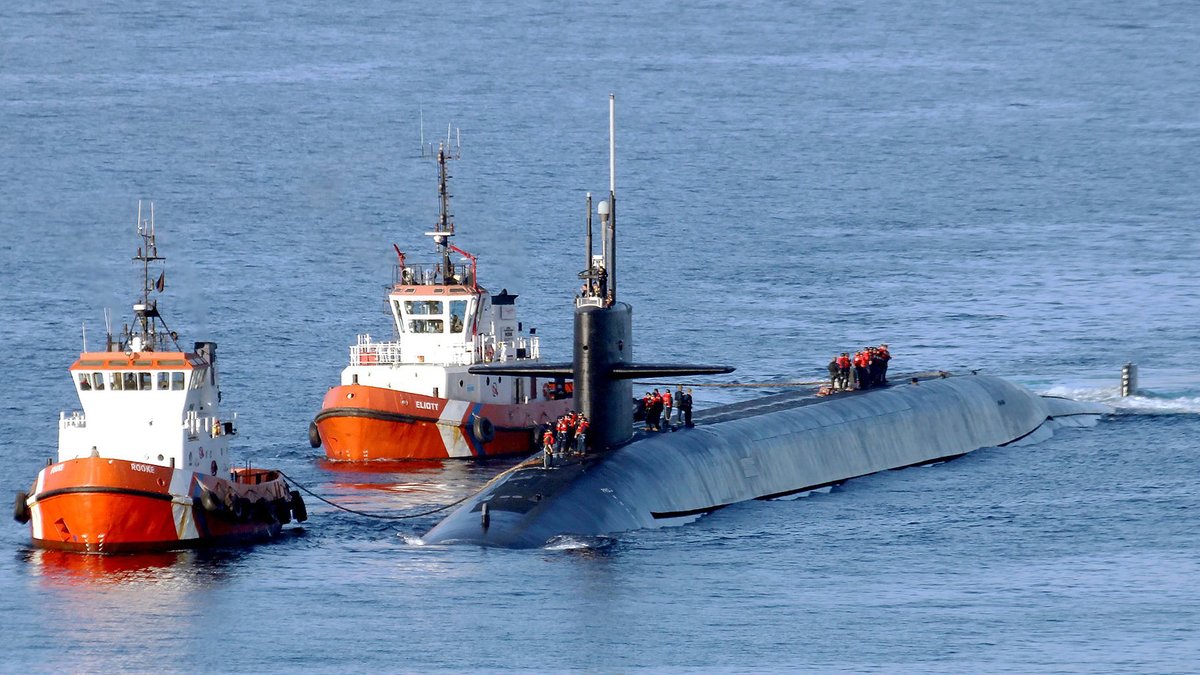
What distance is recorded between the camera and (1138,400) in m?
67.5

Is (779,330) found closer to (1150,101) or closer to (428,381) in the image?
(428,381)

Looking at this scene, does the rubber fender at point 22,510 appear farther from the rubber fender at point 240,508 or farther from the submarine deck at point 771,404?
the submarine deck at point 771,404

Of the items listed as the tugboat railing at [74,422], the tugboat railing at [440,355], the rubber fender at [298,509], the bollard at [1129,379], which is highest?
the tugboat railing at [440,355]

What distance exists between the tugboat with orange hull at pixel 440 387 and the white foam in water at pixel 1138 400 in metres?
16.0

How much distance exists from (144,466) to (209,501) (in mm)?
1450

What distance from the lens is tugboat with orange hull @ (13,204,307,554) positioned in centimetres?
4291

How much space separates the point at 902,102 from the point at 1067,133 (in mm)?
13285

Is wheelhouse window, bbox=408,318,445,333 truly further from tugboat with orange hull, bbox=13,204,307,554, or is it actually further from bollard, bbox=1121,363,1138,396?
bollard, bbox=1121,363,1138,396

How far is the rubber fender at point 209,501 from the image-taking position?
143 ft

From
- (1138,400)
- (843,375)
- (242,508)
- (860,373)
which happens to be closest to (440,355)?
(843,375)

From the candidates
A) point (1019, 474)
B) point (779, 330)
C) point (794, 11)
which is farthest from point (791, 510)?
point (794, 11)

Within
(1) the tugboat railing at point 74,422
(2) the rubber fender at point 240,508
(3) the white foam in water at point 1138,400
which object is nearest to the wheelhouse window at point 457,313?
(2) the rubber fender at point 240,508

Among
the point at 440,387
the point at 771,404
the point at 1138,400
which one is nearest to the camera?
the point at 771,404

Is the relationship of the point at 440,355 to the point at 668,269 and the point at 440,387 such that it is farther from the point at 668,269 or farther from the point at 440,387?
the point at 668,269
